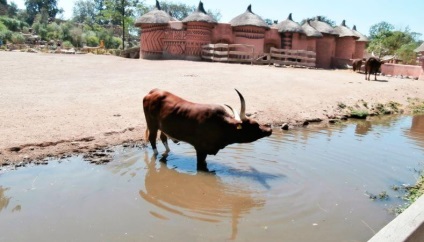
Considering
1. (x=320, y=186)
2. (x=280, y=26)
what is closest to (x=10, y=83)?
(x=320, y=186)

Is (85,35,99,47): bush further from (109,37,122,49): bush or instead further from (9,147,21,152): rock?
(9,147,21,152): rock

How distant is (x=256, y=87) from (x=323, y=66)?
16347mm

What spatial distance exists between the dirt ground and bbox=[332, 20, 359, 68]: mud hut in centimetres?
1074

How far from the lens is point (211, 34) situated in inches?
1020

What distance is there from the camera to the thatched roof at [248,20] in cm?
2548

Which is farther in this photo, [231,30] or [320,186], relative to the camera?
[231,30]

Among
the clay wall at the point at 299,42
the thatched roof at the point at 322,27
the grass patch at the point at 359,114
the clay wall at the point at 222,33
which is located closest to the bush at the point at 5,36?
the clay wall at the point at 222,33

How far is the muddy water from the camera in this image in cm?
451

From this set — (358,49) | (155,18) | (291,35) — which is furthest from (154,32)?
(358,49)

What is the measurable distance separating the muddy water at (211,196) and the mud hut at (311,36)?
1991 cm

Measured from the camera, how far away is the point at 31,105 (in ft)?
31.7

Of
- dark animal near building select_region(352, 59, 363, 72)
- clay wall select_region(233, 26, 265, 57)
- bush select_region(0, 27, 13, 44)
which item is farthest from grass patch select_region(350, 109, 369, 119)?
bush select_region(0, 27, 13, 44)

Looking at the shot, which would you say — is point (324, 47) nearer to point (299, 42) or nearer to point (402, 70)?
point (299, 42)

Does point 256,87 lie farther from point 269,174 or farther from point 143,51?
point 143,51
